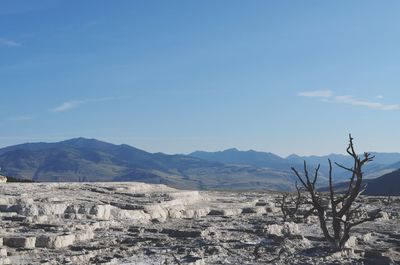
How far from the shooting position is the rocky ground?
1516 cm

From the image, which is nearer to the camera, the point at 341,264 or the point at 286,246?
the point at 341,264

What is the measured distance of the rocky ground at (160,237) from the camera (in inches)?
597

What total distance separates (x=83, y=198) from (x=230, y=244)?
14527mm

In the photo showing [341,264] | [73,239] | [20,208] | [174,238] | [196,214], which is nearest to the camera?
[341,264]

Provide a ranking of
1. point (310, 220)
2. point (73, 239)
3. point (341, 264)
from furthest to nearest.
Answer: point (310, 220), point (73, 239), point (341, 264)

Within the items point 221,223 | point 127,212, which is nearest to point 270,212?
point 221,223

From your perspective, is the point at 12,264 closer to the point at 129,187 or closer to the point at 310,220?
the point at 310,220

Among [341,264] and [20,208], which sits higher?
[20,208]

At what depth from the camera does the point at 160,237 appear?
1916 cm

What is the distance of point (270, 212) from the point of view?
109ft

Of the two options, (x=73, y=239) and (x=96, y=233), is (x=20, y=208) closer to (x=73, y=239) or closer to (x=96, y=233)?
(x=96, y=233)

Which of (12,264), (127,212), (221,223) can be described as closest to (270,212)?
(221,223)

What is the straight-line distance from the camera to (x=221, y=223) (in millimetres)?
24703

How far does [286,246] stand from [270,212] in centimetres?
1603
